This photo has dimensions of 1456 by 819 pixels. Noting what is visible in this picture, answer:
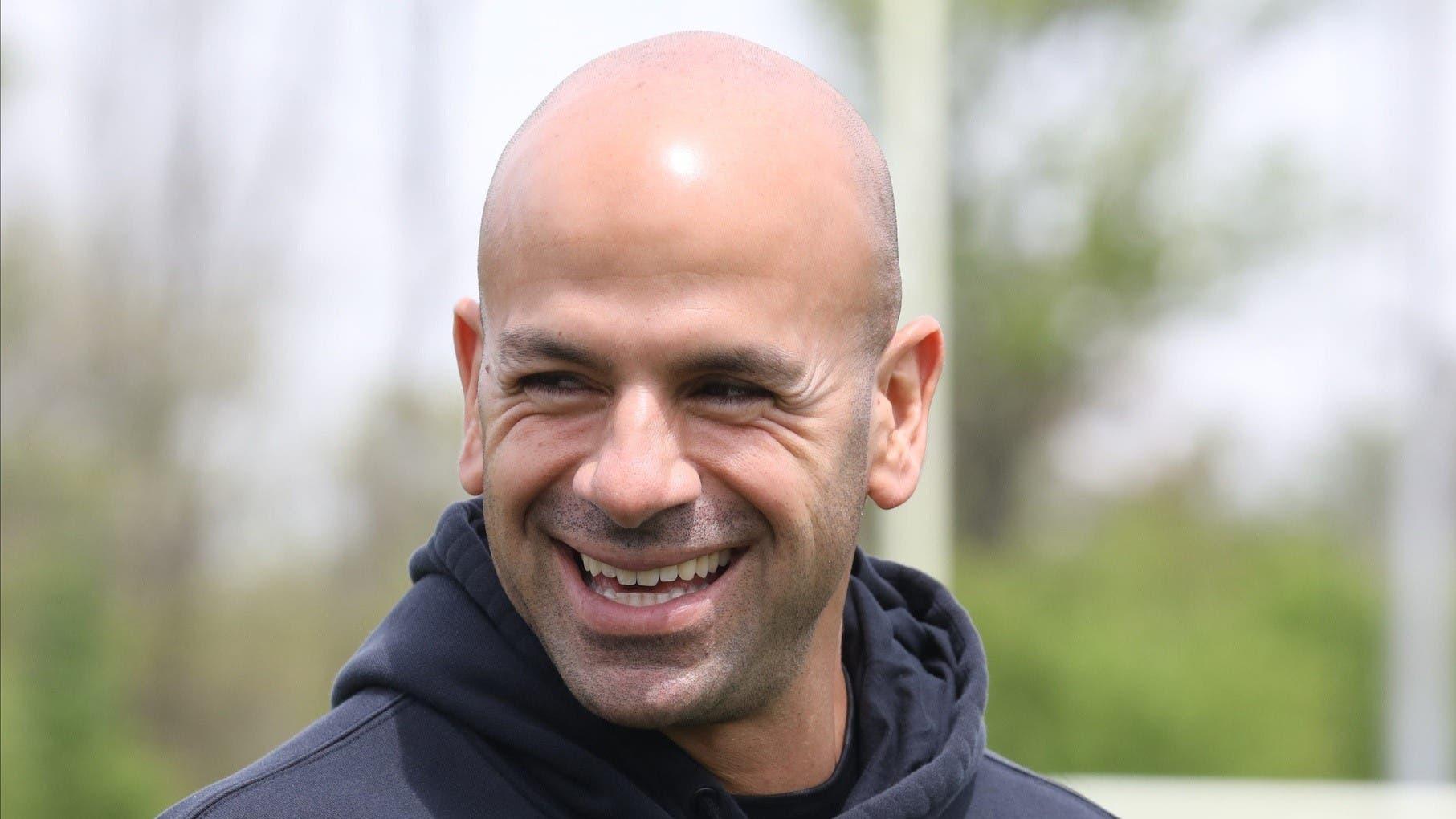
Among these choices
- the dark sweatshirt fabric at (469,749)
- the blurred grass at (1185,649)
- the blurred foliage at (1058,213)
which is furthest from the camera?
the blurred foliage at (1058,213)

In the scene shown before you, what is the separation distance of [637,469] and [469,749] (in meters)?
0.39

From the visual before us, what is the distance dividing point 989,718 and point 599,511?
630 cm

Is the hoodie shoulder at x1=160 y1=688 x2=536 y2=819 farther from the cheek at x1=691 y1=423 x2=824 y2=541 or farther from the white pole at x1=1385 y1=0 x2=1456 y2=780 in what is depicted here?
the white pole at x1=1385 y1=0 x2=1456 y2=780

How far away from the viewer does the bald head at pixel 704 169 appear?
5.22 ft

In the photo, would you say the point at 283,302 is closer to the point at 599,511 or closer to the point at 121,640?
the point at 121,640

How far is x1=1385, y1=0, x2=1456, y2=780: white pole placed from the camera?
702 centimetres

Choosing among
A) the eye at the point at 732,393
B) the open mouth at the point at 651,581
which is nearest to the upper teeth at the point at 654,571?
the open mouth at the point at 651,581

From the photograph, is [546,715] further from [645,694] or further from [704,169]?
[704,169]

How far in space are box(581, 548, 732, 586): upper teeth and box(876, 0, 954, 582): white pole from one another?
4841 mm

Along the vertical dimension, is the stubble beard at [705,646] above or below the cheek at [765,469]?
below

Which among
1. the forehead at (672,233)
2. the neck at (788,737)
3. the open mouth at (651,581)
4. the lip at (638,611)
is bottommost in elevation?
the neck at (788,737)

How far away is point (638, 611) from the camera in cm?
158

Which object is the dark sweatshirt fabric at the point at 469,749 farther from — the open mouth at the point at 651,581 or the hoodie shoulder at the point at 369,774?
the open mouth at the point at 651,581

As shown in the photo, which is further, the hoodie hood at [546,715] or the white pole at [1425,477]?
the white pole at [1425,477]
